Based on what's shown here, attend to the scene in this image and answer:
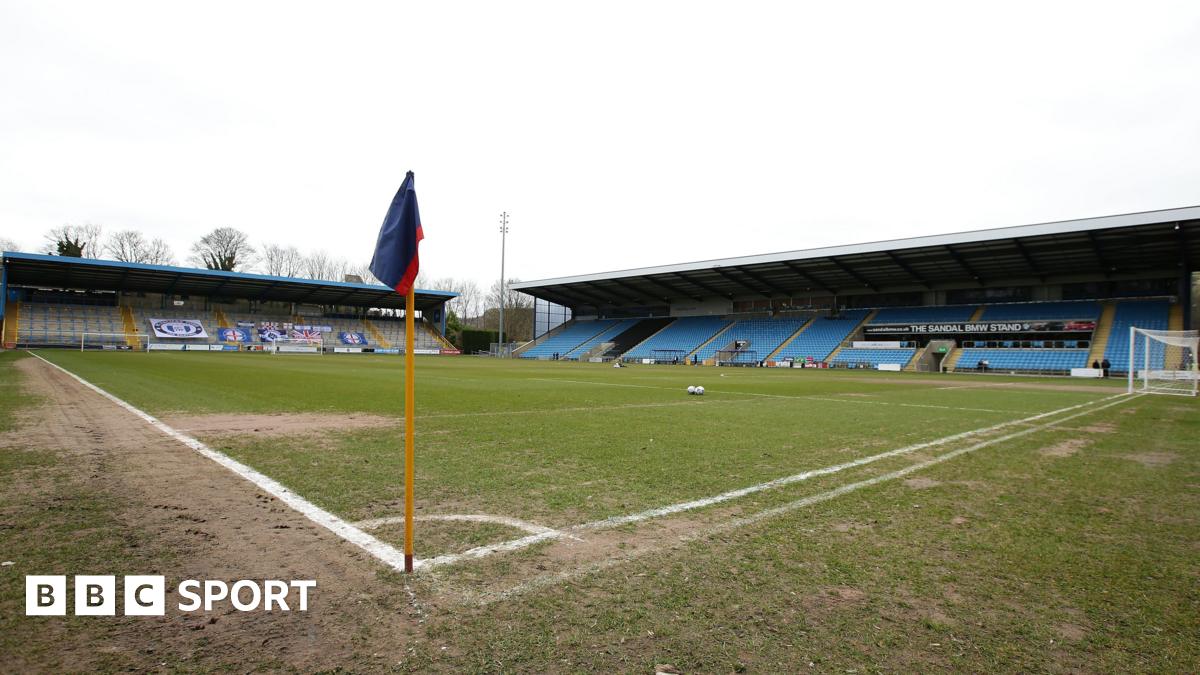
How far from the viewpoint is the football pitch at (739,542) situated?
2553 millimetres

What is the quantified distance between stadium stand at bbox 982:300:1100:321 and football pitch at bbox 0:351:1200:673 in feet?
132

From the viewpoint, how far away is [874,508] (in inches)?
189

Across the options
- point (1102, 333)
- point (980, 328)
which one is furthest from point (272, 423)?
point (1102, 333)

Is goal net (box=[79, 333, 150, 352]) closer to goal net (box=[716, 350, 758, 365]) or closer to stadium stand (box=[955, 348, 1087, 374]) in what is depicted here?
goal net (box=[716, 350, 758, 365])

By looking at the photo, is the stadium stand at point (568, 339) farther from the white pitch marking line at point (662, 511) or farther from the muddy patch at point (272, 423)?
the white pitch marking line at point (662, 511)

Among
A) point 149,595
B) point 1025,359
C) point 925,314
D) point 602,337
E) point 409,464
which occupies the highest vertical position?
point 925,314

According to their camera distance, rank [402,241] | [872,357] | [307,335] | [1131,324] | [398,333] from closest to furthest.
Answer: [402,241] < [1131,324] < [872,357] < [307,335] < [398,333]

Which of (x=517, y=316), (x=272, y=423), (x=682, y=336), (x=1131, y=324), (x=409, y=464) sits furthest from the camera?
(x=517, y=316)

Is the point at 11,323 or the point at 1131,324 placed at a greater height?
the point at 1131,324

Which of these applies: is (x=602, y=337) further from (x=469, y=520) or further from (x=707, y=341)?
(x=469, y=520)

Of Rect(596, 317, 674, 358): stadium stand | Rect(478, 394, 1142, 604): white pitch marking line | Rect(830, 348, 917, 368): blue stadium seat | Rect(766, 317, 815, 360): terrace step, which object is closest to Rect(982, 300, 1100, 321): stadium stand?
Rect(830, 348, 917, 368): blue stadium seat

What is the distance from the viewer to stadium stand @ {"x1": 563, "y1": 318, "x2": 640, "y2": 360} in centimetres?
6250

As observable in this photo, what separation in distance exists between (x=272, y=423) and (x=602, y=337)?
56.7 m

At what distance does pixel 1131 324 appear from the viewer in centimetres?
3750
